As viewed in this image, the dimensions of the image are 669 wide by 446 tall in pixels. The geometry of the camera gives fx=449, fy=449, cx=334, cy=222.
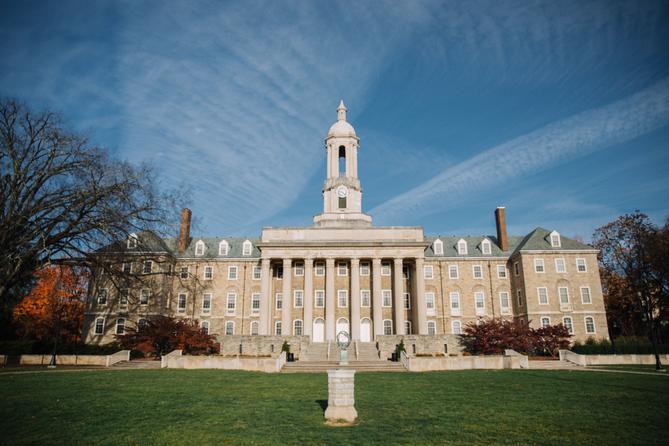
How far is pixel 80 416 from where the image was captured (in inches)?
492

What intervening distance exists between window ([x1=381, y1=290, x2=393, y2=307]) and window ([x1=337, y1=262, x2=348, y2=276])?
4.77m

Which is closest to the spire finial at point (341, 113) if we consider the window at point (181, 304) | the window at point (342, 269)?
the window at point (342, 269)

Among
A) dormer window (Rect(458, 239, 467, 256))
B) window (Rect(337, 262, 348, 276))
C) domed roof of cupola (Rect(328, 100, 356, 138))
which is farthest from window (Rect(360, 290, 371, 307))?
domed roof of cupola (Rect(328, 100, 356, 138))

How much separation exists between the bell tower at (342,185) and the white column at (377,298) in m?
5.65

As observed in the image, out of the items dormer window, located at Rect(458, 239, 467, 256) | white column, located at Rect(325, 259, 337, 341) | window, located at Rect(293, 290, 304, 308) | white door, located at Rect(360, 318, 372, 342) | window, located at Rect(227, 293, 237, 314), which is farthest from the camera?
dormer window, located at Rect(458, 239, 467, 256)

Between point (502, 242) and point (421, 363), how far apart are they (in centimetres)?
2985

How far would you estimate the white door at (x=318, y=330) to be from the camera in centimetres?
4869

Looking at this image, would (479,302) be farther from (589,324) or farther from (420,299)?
(589,324)

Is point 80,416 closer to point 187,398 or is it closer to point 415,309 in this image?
point 187,398

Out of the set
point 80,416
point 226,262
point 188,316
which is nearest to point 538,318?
point 226,262

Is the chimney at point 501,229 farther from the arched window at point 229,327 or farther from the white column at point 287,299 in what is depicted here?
the arched window at point 229,327

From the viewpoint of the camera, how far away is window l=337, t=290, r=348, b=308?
49.7m

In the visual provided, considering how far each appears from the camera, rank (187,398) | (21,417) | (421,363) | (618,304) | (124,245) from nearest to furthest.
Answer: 1. (21,417)
2. (187,398)
3. (124,245)
4. (421,363)
5. (618,304)

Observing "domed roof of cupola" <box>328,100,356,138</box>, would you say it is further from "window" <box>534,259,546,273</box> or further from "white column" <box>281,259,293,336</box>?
"window" <box>534,259,546,273</box>
